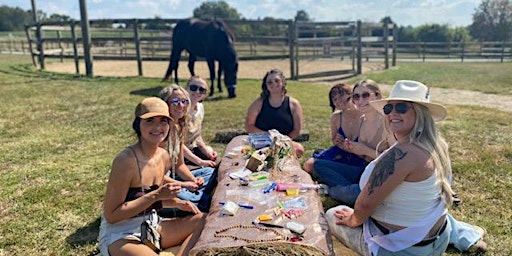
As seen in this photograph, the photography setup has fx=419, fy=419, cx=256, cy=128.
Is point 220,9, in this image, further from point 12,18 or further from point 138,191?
point 138,191

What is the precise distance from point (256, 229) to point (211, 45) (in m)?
8.29

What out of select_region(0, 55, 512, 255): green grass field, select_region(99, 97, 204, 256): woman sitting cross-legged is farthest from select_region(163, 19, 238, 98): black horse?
select_region(99, 97, 204, 256): woman sitting cross-legged

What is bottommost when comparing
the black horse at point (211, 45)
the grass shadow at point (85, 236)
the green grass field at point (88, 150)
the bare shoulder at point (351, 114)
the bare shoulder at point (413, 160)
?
the grass shadow at point (85, 236)

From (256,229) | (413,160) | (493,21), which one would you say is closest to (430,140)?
(413,160)

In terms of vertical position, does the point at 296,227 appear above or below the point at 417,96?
below

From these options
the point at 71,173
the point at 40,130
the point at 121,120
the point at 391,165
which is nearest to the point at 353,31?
the point at 121,120

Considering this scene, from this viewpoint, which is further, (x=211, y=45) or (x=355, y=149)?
(x=211, y=45)

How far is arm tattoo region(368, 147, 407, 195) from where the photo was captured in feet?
6.81

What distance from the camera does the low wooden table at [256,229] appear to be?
76.7 inches

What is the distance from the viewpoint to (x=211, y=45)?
9961mm

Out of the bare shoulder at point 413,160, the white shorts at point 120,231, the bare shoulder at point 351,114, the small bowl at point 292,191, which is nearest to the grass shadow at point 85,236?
the white shorts at point 120,231

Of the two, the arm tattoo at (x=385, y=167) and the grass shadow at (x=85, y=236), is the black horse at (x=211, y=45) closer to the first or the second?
the grass shadow at (x=85, y=236)

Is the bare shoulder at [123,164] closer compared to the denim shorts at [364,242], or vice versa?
the denim shorts at [364,242]

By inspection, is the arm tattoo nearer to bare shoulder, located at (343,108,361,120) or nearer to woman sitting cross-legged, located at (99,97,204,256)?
woman sitting cross-legged, located at (99,97,204,256)
